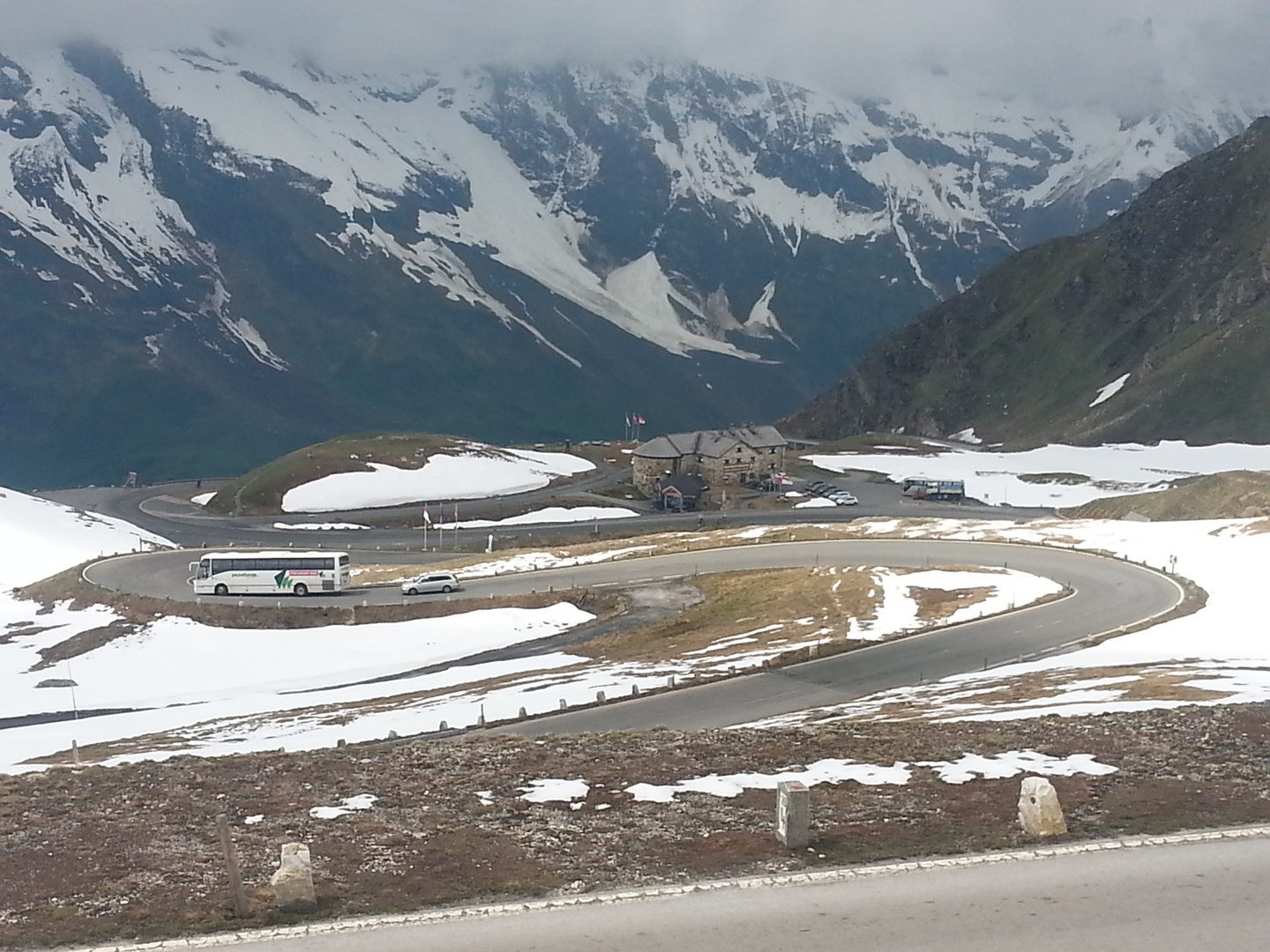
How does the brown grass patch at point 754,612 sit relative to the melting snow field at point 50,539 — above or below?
below

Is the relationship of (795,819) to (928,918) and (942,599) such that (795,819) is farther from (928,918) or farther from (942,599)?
(942,599)

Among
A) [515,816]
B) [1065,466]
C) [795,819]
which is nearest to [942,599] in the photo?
[515,816]

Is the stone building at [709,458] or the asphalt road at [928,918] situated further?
the stone building at [709,458]

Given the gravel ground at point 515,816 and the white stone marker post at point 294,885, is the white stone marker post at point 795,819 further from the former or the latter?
the white stone marker post at point 294,885

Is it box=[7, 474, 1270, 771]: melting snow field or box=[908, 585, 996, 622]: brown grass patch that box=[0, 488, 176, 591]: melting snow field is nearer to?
box=[7, 474, 1270, 771]: melting snow field

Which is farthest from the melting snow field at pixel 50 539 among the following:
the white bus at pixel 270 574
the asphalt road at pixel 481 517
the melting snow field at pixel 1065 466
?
the melting snow field at pixel 1065 466
